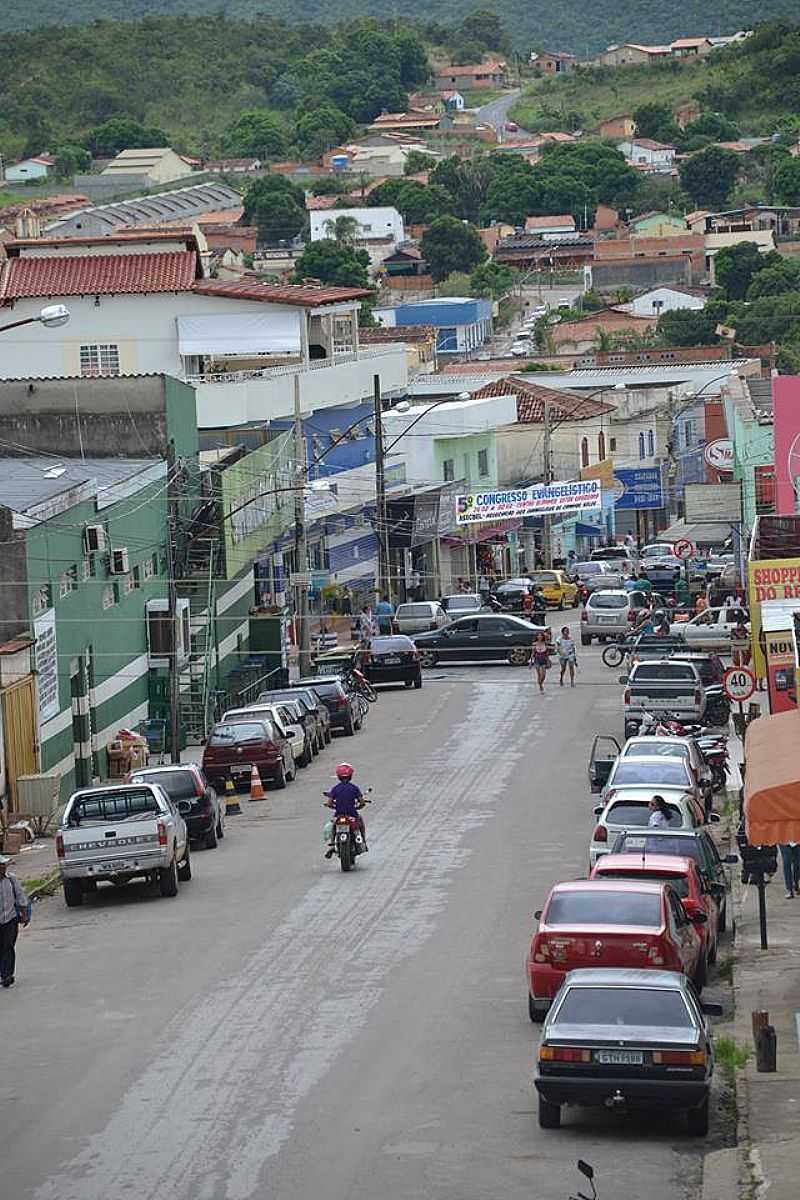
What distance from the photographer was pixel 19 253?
8394 centimetres

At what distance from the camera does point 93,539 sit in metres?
45.6

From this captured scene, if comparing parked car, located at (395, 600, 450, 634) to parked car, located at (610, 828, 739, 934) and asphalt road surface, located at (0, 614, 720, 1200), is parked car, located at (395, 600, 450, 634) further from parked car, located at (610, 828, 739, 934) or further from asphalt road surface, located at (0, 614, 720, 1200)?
parked car, located at (610, 828, 739, 934)

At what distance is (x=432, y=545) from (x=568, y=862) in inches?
2098

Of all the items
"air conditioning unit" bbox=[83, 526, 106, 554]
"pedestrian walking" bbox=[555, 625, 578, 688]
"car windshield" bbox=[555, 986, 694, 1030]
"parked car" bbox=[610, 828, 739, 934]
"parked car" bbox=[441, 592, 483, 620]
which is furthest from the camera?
"parked car" bbox=[441, 592, 483, 620]

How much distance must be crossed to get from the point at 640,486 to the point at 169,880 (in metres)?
79.4

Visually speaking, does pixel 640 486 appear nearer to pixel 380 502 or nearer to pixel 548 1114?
pixel 380 502

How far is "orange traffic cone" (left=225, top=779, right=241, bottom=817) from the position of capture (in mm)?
38688

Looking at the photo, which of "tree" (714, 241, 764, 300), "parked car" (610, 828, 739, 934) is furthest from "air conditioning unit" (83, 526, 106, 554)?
"tree" (714, 241, 764, 300)

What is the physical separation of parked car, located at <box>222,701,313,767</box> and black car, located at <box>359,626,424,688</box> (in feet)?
38.7

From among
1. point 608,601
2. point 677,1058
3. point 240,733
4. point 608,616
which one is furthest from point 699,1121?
point 608,601

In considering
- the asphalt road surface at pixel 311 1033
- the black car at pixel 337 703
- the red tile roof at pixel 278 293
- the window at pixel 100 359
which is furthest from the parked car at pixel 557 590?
the asphalt road surface at pixel 311 1033

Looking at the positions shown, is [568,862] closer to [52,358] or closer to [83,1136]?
[83,1136]

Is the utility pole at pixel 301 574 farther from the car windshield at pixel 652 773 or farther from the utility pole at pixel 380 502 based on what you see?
the car windshield at pixel 652 773

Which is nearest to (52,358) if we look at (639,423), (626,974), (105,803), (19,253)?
(19,253)
